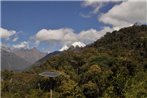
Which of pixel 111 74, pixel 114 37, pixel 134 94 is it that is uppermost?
pixel 114 37

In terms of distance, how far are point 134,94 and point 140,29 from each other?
2399 inches

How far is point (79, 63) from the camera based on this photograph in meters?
61.0

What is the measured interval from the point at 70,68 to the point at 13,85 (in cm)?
992

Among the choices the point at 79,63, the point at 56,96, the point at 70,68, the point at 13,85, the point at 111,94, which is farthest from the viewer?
the point at 79,63

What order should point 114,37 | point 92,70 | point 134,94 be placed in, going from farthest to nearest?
point 114,37 → point 92,70 → point 134,94

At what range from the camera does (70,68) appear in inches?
2243

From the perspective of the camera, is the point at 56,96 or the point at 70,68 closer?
the point at 56,96

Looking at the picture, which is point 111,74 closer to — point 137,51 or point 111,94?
point 111,94

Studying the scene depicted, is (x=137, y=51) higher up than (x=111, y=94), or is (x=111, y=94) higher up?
(x=137, y=51)

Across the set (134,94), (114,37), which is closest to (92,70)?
(134,94)

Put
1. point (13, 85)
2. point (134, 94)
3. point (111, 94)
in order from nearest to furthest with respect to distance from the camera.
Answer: point (134, 94) → point (111, 94) → point (13, 85)

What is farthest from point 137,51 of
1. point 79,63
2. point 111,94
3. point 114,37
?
point 111,94

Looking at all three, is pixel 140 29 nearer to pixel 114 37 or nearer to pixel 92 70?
pixel 114 37

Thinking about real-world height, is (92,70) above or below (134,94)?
above
